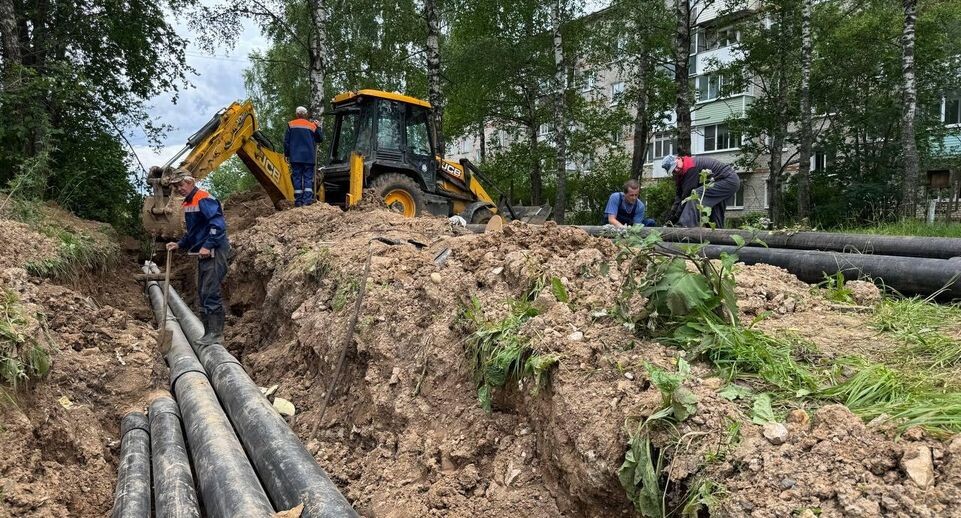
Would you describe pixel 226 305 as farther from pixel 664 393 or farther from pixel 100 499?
pixel 664 393

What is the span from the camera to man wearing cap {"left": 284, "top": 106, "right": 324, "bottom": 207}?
30.9 ft

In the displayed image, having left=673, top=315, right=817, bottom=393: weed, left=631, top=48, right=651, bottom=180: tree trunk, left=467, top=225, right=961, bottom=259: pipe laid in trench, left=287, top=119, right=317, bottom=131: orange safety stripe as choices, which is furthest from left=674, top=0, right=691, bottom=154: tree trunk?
left=673, top=315, right=817, bottom=393: weed

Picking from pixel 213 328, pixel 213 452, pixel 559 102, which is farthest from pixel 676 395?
pixel 559 102

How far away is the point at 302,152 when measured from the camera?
944 cm

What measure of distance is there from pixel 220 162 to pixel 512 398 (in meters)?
7.32

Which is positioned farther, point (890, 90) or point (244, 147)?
point (890, 90)

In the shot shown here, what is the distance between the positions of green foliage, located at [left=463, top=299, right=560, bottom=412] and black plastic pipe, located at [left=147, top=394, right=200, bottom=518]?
5.49 ft

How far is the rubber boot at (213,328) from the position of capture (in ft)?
20.2

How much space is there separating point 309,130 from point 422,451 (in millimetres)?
7189

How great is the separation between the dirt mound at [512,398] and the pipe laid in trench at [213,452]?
606 mm

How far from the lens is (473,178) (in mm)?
12508

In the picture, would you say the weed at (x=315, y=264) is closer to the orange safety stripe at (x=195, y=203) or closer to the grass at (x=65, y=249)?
the orange safety stripe at (x=195, y=203)

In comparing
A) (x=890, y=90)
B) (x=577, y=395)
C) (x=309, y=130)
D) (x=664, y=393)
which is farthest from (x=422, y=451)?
(x=890, y=90)

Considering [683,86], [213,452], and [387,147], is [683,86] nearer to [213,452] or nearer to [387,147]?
[387,147]
